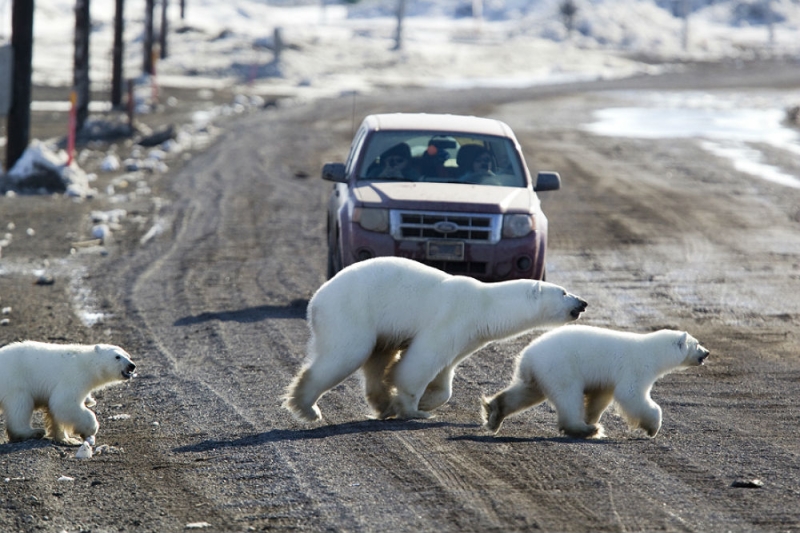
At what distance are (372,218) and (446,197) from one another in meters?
0.71

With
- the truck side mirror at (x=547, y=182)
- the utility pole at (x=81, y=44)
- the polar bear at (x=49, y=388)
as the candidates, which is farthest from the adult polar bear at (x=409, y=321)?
the utility pole at (x=81, y=44)

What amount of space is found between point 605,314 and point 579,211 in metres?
7.58

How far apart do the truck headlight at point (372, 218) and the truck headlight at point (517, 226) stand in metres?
1.09

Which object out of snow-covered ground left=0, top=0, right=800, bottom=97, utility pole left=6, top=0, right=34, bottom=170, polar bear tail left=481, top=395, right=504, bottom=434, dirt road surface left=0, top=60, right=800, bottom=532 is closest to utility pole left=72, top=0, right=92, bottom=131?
utility pole left=6, top=0, right=34, bottom=170

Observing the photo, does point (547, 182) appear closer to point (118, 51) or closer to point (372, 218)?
point (372, 218)

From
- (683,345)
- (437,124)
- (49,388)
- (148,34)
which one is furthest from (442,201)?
(148,34)

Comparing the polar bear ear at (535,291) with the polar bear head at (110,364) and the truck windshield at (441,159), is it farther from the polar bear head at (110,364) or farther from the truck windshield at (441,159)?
the truck windshield at (441,159)

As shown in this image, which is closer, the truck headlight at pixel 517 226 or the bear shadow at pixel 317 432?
the bear shadow at pixel 317 432

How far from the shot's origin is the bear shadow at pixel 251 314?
11383 mm

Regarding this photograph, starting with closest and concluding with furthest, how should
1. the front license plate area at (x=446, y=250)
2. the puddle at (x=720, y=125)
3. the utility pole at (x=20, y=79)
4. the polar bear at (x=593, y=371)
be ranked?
the polar bear at (x=593, y=371) → the front license plate area at (x=446, y=250) → the utility pole at (x=20, y=79) → the puddle at (x=720, y=125)

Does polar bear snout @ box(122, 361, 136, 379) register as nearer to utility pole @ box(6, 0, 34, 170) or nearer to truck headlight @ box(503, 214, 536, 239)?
truck headlight @ box(503, 214, 536, 239)

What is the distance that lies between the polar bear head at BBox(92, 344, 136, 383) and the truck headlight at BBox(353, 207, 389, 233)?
3.93 m

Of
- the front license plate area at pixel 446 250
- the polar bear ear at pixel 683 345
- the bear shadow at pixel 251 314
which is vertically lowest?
the bear shadow at pixel 251 314

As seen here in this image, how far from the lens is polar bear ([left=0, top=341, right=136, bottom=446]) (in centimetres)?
724
